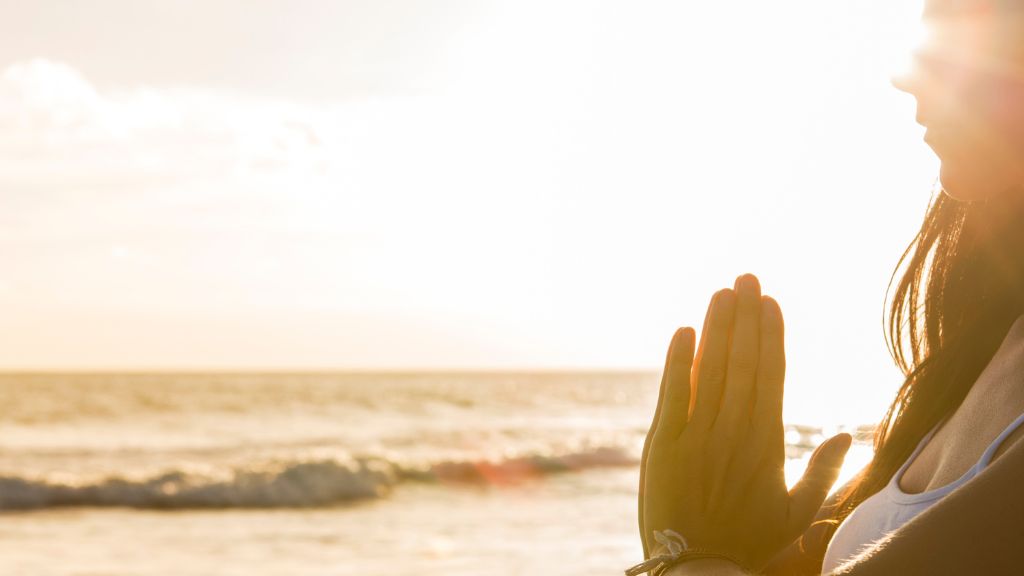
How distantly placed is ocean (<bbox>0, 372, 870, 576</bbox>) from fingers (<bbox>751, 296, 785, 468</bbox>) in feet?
0.75

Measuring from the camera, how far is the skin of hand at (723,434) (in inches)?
50.5

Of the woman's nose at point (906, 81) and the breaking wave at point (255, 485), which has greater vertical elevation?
the woman's nose at point (906, 81)

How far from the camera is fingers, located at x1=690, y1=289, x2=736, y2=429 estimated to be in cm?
129

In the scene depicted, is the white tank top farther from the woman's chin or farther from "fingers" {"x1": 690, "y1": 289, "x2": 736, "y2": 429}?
the woman's chin

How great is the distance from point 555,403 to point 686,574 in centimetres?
3621

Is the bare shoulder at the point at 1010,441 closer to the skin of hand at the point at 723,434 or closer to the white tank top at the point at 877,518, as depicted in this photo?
the white tank top at the point at 877,518

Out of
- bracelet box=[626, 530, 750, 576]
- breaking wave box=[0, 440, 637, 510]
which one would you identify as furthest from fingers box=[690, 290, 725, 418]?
breaking wave box=[0, 440, 637, 510]

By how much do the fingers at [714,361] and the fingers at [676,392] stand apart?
2cm

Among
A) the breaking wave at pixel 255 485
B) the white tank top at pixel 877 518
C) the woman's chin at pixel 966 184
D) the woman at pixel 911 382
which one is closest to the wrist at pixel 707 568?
the woman at pixel 911 382

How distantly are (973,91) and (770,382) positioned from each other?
43cm

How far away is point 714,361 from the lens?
131 cm

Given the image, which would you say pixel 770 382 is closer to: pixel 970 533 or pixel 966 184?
pixel 966 184

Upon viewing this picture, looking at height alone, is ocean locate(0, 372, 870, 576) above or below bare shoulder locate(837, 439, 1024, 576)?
below

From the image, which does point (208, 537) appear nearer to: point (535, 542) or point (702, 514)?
point (535, 542)
